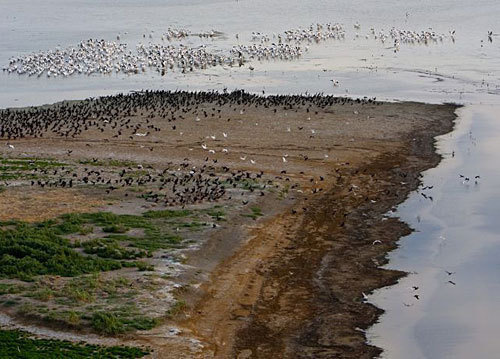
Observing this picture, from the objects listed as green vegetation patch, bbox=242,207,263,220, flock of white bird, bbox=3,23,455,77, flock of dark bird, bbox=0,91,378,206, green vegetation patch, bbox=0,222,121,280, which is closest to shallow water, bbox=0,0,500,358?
flock of white bird, bbox=3,23,455,77

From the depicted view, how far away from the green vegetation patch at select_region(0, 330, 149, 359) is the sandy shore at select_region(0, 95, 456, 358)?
2.17 ft

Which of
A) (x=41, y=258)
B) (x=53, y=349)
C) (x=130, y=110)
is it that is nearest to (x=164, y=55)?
(x=130, y=110)

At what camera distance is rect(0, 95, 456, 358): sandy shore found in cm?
A: 2017

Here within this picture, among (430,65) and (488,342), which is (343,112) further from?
(488,342)

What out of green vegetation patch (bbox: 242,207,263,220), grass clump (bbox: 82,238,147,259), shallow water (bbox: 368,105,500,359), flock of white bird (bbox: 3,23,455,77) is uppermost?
flock of white bird (bbox: 3,23,455,77)

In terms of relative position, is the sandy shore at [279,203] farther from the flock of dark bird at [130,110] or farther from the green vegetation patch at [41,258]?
the green vegetation patch at [41,258]

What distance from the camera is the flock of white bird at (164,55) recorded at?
62.8m

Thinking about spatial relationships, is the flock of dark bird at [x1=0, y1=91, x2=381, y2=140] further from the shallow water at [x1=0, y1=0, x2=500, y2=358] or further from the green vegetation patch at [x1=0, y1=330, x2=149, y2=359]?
the green vegetation patch at [x1=0, y1=330, x2=149, y2=359]

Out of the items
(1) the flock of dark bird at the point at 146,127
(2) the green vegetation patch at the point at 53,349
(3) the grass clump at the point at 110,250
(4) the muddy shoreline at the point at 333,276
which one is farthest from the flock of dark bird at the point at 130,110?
(2) the green vegetation patch at the point at 53,349

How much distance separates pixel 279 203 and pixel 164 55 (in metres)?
36.6

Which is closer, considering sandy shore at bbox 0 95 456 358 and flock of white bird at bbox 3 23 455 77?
sandy shore at bbox 0 95 456 358

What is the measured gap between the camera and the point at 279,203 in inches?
1203

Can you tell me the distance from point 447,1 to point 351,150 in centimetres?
6661

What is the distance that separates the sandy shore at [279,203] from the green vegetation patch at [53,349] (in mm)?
661
